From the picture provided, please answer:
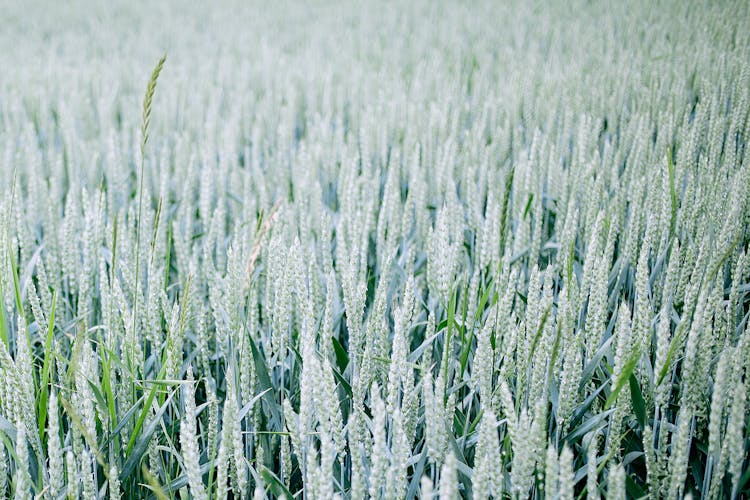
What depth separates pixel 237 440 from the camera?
2.87 feet

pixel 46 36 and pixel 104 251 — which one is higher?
pixel 46 36

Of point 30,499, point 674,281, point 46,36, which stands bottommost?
point 30,499

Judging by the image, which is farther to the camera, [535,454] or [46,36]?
[46,36]

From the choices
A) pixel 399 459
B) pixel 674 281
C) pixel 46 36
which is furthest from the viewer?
pixel 46 36

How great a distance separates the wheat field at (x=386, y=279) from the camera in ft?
2.98

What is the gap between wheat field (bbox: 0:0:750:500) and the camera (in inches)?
35.8

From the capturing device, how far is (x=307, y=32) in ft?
17.5

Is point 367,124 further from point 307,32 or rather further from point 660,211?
point 307,32

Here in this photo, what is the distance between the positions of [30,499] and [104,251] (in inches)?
38.0

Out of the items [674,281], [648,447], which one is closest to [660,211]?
[674,281]

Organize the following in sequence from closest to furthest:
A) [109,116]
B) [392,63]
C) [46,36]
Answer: [109,116]
[392,63]
[46,36]

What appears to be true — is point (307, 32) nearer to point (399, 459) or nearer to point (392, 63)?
point (392, 63)

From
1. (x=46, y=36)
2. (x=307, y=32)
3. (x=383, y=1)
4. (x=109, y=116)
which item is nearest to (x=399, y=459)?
(x=109, y=116)

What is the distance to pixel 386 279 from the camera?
3.80 feet
